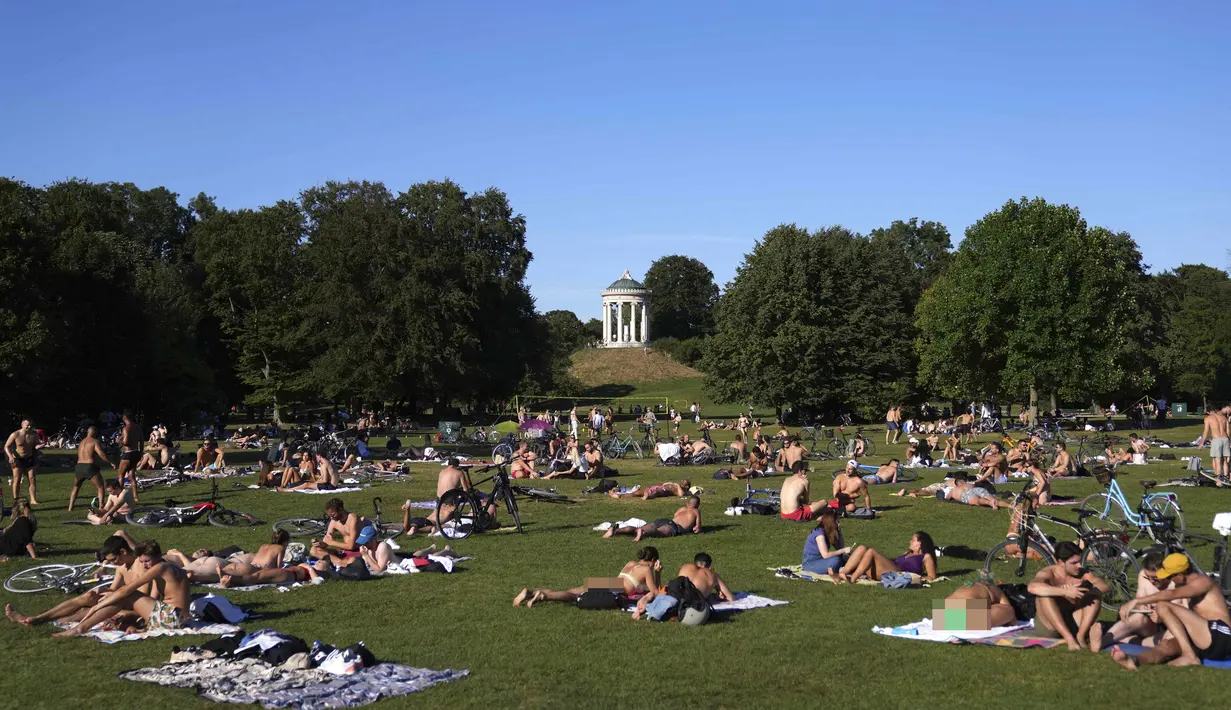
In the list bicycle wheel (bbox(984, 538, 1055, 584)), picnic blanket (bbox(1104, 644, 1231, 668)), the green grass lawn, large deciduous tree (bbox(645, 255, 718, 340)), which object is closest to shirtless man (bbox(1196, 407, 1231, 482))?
the green grass lawn

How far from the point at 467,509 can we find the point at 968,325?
40.0 meters

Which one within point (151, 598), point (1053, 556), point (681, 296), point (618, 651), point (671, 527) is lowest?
point (618, 651)

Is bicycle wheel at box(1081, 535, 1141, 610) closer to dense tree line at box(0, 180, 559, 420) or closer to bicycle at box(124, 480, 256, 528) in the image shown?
bicycle at box(124, 480, 256, 528)

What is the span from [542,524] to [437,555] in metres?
4.34

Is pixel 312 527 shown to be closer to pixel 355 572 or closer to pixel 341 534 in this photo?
pixel 341 534

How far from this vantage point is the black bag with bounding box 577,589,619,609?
1163 centimetres

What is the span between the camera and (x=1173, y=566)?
9445mm

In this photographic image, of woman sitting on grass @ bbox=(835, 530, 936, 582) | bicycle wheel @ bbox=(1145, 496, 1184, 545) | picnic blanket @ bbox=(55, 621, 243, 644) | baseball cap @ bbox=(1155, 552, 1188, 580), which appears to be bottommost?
picnic blanket @ bbox=(55, 621, 243, 644)

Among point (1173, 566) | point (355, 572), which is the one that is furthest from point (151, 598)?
point (1173, 566)

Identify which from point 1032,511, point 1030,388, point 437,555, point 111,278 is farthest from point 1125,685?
point 1030,388

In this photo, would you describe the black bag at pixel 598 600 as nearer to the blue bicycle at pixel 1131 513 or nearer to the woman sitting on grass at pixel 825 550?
the woman sitting on grass at pixel 825 550

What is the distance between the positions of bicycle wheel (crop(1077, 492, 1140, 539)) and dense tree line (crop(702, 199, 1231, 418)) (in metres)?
35.2

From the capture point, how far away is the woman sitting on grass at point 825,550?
13.4 meters

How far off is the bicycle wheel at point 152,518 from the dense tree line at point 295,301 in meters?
22.1
